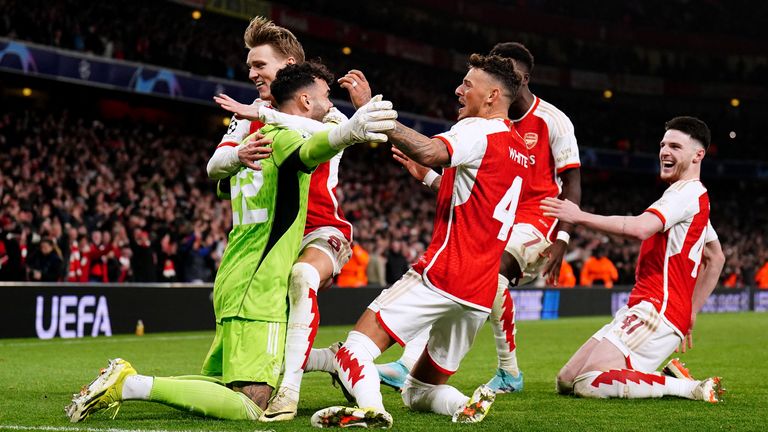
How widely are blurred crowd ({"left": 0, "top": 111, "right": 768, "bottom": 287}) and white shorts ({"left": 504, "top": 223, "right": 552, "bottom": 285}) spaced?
995cm

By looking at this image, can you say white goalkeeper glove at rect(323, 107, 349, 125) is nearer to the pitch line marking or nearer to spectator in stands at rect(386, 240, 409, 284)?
the pitch line marking

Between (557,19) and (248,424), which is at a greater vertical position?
(557,19)

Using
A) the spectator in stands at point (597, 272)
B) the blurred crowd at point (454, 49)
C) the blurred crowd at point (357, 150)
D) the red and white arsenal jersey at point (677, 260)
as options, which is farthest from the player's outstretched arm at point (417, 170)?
the spectator in stands at point (597, 272)

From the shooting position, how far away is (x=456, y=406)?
5.70m

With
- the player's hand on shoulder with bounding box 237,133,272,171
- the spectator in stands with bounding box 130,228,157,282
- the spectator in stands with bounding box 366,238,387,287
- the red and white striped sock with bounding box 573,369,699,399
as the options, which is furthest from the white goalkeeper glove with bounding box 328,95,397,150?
the spectator in stands with bounding box 366,238,387,287

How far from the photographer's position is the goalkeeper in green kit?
5203 mm

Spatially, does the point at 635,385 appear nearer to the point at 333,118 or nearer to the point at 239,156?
the point at 333,118

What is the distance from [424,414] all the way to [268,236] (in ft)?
4.38

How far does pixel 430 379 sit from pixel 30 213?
12611mm

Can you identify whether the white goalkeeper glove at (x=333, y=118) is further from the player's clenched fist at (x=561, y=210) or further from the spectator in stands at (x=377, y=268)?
Result: the spectator in stands at (x=377, y=268)

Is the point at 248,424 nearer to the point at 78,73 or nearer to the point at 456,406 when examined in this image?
the point at 456,406

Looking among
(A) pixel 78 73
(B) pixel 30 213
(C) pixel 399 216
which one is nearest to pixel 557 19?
(C) pixel 399 216

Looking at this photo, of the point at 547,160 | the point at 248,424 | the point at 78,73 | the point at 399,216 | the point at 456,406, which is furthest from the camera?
the point at 399,216

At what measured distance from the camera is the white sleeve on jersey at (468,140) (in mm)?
5297
